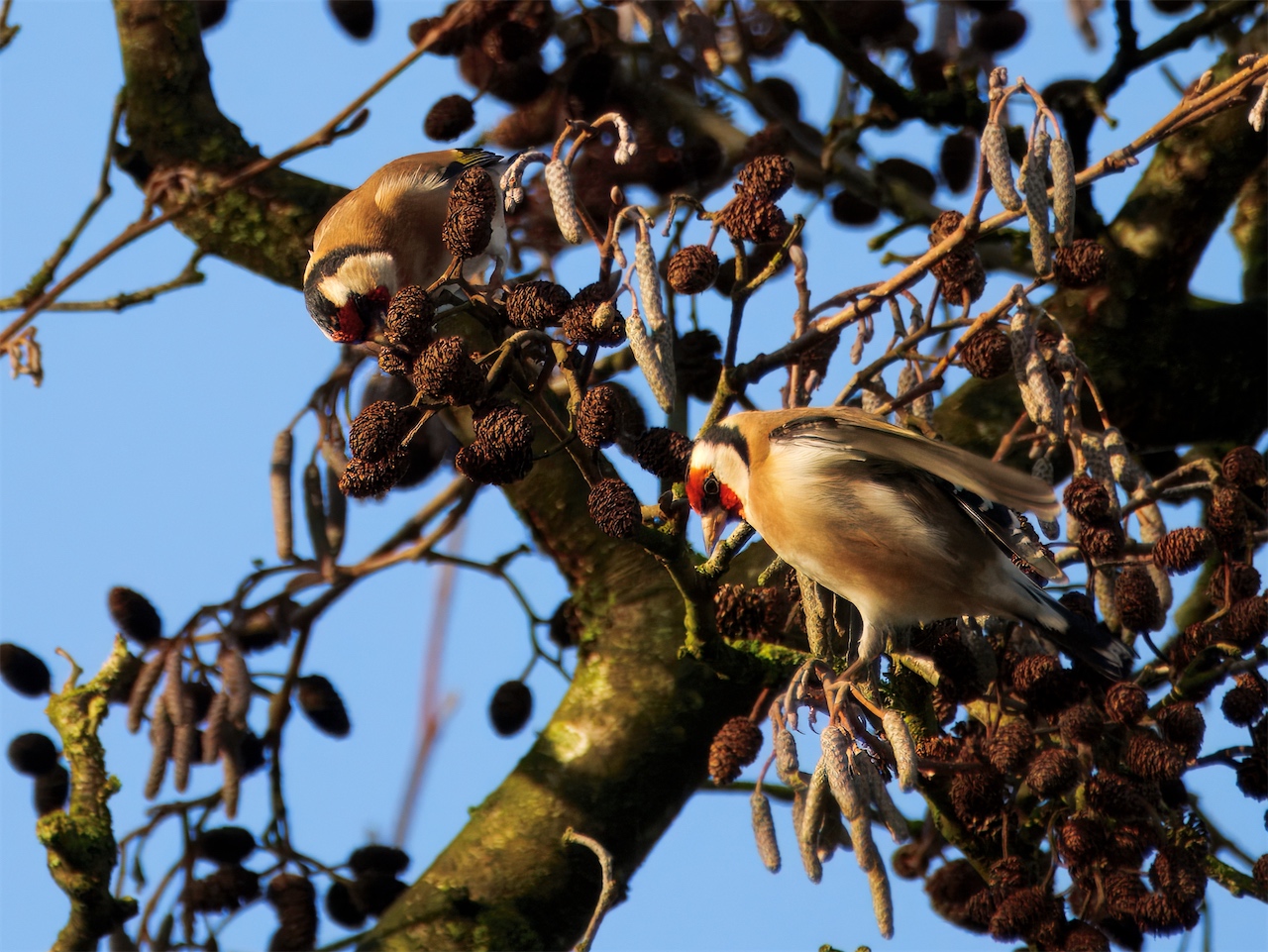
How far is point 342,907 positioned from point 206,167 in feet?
5.38

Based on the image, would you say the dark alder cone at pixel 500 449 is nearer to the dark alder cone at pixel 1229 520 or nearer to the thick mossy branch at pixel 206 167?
the dark alder cone at pixel 1229 520

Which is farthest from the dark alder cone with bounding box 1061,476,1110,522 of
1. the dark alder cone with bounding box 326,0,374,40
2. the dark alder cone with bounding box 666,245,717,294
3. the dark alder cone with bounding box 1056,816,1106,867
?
the dark alder cone with bounding box 326,0,374,40

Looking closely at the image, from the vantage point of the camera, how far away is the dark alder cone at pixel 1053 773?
2008 mm

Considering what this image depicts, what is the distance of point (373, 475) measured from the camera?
1750mm

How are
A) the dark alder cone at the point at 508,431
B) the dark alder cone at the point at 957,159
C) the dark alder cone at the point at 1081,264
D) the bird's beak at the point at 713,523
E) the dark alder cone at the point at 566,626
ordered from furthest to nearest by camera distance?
1. the dark alder cone at the point at 957,159
2. the dark alder cone at the point at 566,626
3. the bird's beak at the point at 713,523
4. the dark alder cone at the point at 1081,264
5. the dark alder cone at the point at 508,431

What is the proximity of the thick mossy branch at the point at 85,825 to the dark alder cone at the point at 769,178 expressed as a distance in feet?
4.76

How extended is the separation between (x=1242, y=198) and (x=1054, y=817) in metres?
2.47

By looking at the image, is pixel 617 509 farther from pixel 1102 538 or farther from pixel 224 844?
pixel 224 844

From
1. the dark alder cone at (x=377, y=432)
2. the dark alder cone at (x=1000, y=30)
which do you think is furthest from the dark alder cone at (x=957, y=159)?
the dark alder cone at (x=377, y=432)

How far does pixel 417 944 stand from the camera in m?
2.65

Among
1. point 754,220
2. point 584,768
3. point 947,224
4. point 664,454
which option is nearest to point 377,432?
point 664,454

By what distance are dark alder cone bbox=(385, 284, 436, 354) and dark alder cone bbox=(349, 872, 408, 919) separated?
4.68ft

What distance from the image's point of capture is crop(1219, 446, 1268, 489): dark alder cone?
2191 mm

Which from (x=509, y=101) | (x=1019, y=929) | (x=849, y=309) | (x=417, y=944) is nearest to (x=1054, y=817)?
(x=1019, y=929)
